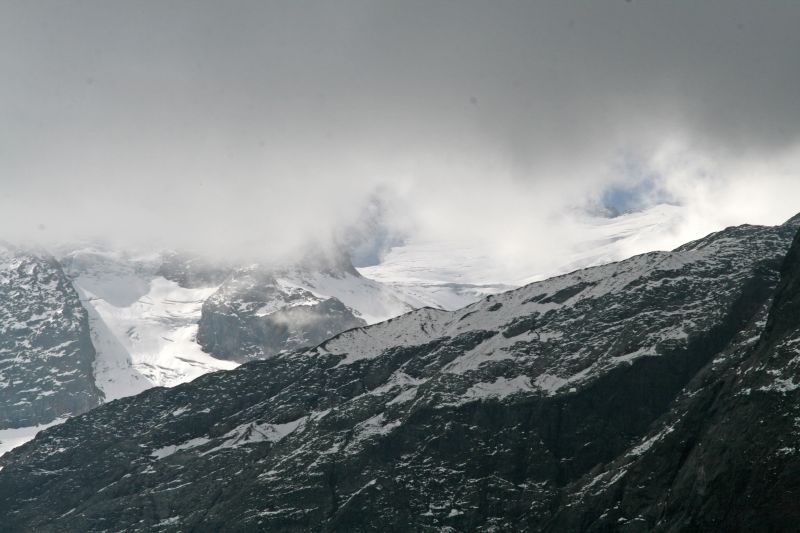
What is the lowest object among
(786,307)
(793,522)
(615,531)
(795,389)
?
(615,531)

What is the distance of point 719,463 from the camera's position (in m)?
176

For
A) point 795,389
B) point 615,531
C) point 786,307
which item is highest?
point 786,307

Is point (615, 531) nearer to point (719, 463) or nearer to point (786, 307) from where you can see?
point (719, 463)

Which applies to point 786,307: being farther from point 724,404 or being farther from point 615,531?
point 615,531

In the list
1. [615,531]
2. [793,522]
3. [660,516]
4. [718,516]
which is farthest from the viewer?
[615,531]

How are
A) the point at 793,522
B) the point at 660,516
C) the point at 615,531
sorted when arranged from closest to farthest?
1. the point at 793,522
2. the point at 660,516
3. the point at 615,531

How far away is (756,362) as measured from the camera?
195625 mm

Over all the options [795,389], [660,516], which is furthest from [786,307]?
[660,516]

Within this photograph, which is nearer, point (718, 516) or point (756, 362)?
point (718, 516)

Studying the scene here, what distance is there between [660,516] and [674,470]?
15852 millimetres

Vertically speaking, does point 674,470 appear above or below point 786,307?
below

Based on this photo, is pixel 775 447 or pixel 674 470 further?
pixel 674 470

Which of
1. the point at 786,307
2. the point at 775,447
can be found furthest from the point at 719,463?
the point at 786,307

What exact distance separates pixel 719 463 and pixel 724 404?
70.7 ft
